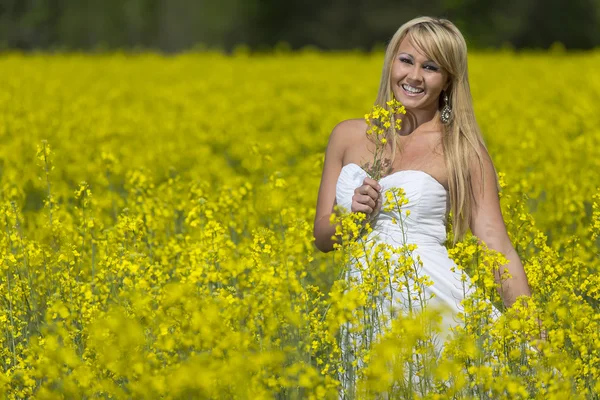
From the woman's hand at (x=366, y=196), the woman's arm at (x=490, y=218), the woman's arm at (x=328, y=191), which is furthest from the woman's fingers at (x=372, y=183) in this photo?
the woman's arm at (x=490, y=218)

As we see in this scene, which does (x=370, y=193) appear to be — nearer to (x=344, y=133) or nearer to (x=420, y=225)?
(x=420, y=225)

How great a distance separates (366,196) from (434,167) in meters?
0.48

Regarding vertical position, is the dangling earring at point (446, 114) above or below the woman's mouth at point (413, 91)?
below

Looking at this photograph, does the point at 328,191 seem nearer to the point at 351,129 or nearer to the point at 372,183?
the point at 351,129

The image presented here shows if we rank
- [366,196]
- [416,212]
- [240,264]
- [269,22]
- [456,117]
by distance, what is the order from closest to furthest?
[240,264] < [366,196] < [416,212] < [456,117] < [269,22]

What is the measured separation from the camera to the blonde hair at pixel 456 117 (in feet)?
13.3

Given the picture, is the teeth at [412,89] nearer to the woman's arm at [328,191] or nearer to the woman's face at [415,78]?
the woman's face at [415,78]

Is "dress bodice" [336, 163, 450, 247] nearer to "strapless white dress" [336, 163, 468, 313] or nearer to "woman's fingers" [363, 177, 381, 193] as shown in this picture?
"strapless white dress" [336, 163, 468, 313]

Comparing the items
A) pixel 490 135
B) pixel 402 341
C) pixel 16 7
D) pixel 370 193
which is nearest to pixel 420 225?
pixel 370 193

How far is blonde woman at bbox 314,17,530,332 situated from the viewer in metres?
3.97

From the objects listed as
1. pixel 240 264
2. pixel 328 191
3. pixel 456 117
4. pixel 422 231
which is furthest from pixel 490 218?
pixel 240 264

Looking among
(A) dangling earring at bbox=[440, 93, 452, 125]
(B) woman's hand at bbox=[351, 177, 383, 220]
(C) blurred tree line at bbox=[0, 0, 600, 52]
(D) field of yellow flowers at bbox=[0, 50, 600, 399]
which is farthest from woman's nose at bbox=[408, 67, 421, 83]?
(C) blurred tree line at bbox=[0, 0, 600, 52]

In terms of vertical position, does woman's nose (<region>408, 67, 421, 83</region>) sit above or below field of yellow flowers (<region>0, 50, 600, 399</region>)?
above

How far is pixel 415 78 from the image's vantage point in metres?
4.09
